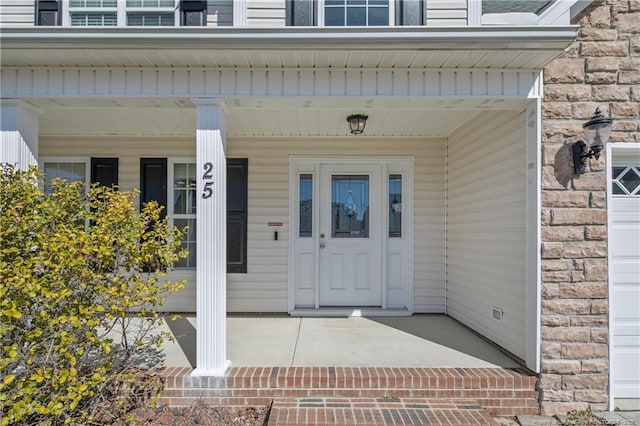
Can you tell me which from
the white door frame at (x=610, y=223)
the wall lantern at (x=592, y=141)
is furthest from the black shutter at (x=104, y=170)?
the white door frame at (x=610, y=223)

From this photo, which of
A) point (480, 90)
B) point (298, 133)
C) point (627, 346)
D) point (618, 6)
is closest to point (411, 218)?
point (298, 133)

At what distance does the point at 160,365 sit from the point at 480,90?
362 centimetres

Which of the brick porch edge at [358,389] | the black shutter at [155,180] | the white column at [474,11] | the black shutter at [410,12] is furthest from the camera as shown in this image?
the black shutter at [155,180]

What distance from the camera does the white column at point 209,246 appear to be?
3.08 meters

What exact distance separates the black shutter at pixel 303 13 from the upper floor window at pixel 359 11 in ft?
0.49

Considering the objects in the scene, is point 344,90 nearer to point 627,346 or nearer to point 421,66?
point 421,66

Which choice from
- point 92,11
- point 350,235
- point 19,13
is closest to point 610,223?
point 350,235

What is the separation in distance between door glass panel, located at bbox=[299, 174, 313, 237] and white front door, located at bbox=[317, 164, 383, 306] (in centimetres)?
14

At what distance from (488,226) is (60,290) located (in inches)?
150

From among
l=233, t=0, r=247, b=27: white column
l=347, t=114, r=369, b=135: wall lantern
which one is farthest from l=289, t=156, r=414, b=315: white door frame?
l=233, t=0, r=247, b=27: white column

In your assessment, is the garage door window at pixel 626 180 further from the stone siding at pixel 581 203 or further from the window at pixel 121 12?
the window at pixel 121 12

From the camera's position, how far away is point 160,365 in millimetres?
3230

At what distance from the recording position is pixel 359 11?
369 centimetres

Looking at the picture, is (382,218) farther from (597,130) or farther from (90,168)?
(90,168)
